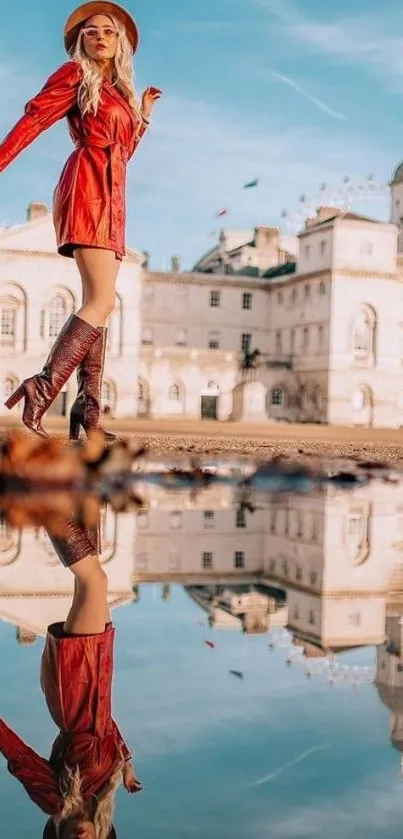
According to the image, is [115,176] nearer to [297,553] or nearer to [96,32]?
[96,32]

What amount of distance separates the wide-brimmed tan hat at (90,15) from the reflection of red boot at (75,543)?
4455 mm

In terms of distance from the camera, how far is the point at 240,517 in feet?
13.8

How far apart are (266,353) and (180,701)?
200 feet

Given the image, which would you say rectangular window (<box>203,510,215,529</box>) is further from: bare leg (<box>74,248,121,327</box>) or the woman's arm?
the woman's arm

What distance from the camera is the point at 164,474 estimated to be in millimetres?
6398

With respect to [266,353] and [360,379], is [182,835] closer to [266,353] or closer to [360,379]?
[360,379]

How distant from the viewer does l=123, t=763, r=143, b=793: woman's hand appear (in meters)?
1.30

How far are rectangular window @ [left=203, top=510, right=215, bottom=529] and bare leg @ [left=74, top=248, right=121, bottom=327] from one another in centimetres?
260

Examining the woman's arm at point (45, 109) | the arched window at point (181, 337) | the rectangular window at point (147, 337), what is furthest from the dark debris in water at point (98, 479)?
the arched window at point (181, 337)

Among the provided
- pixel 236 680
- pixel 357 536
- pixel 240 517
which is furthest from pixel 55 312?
pixel 236 680

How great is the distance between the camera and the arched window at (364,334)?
179 ft

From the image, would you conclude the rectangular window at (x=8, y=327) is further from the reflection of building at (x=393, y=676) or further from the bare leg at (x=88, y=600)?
the reflection of building at (x=393, y=676)

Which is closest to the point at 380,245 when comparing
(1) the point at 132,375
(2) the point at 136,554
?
(1) the point at 132,375

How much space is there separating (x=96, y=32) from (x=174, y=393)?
48634 mm
